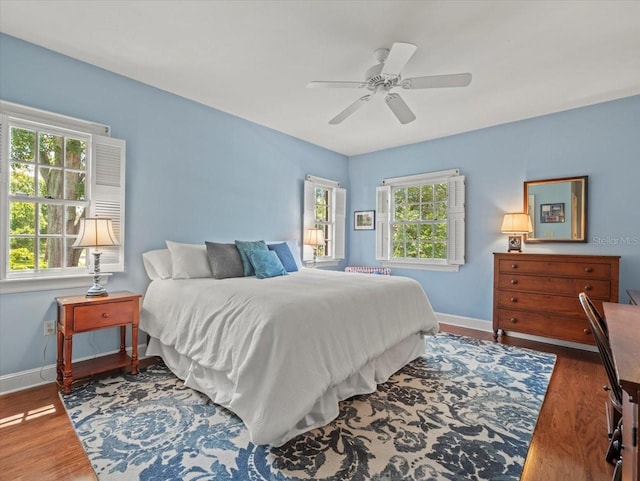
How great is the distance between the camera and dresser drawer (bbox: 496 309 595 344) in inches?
125

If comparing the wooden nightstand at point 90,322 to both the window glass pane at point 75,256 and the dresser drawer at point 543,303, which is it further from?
the dresser drawer at point 543,303

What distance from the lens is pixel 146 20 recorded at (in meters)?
2.21

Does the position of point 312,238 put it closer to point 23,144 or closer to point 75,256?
point 75,256

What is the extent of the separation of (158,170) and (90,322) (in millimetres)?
1564

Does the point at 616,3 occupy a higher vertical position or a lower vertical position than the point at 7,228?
higher

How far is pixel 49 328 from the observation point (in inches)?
101

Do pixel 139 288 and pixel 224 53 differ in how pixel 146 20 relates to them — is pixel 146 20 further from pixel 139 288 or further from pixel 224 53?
pixel 139 288

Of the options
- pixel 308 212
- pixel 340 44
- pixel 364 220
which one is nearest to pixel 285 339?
pixel 340 44

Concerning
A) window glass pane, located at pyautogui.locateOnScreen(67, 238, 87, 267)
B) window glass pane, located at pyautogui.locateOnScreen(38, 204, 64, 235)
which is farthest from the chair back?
window glass pane, located at pyautogui.locateOnScreen(38, 204, 64, 235)

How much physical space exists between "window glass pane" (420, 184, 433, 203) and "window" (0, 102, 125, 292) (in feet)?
12.8

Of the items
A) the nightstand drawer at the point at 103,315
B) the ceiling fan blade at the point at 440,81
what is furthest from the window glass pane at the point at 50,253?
the ceiling fan blade at the point at 440,81

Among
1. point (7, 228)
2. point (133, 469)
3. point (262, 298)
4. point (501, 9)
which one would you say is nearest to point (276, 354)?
point (262, 298)

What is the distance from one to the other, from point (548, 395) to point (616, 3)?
2681mm

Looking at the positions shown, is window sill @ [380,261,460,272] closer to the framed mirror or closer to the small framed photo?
the small framed photo
